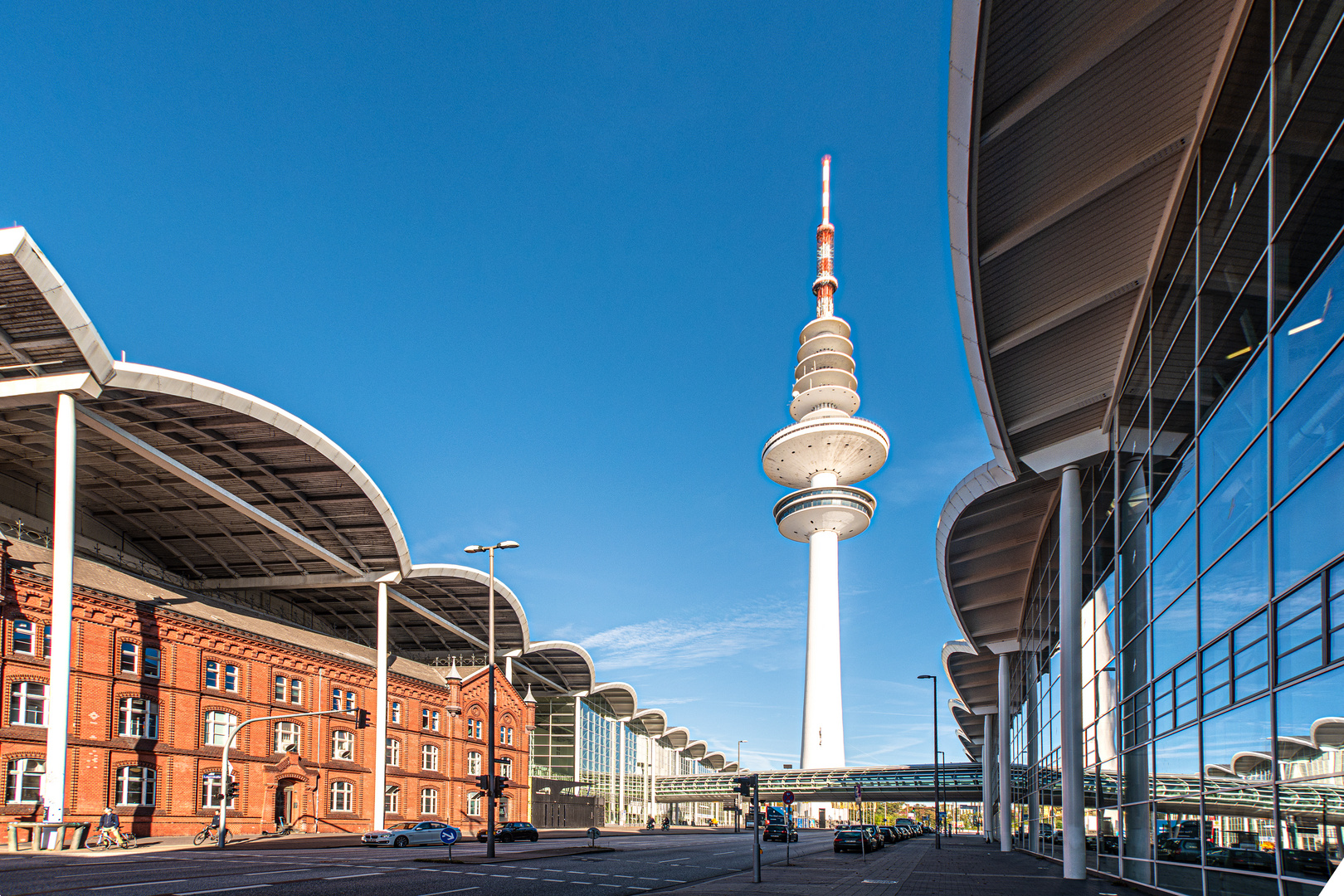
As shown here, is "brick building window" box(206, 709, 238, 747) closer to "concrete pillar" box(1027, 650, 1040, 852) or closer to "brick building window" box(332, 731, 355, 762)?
"brick building window" box(332, 731, 355, 762)

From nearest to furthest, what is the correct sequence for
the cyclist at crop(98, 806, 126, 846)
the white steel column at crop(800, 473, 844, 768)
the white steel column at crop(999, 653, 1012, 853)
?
the cyclist at crop(98, 806, 126, 846) < the white steel column at crop(999, 653, 1012, 853) < the white steel column at crop(800, 473, 844, 768)

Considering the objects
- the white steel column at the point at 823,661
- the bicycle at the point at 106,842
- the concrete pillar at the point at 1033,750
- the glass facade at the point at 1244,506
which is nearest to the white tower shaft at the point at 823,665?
the white steel column at the point at 823,661

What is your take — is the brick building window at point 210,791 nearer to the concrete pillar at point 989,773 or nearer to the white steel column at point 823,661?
the concrete pillar at point 989,773

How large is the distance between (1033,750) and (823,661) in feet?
256

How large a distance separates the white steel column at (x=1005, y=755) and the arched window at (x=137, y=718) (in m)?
36.6

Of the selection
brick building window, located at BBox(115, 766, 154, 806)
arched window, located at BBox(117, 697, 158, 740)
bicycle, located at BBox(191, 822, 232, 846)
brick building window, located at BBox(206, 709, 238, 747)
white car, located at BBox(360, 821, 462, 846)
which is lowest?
white car, located at BBox(360, 821, 462, 846)

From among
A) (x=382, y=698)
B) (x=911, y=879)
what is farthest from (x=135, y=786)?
(x=911, y=879)

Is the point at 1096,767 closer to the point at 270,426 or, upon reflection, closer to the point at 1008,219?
the point at 1008,219

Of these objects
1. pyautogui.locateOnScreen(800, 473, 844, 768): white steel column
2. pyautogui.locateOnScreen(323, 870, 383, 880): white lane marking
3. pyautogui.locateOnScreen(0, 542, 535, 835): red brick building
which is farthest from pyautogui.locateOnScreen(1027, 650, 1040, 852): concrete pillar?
pyautogui.locateOnScreen(800, 473, 844, 768): white steel column

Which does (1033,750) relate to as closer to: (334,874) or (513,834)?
(334,874)

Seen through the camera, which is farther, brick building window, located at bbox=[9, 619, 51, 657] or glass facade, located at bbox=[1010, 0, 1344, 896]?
brick building window, located at bbox=[9, 619, 51, 657]

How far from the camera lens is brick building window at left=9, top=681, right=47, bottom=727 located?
36469 mm

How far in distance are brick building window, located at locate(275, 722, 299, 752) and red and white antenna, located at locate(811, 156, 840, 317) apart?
90.4 meters

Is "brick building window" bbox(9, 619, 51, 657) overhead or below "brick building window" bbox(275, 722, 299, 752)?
overhead
